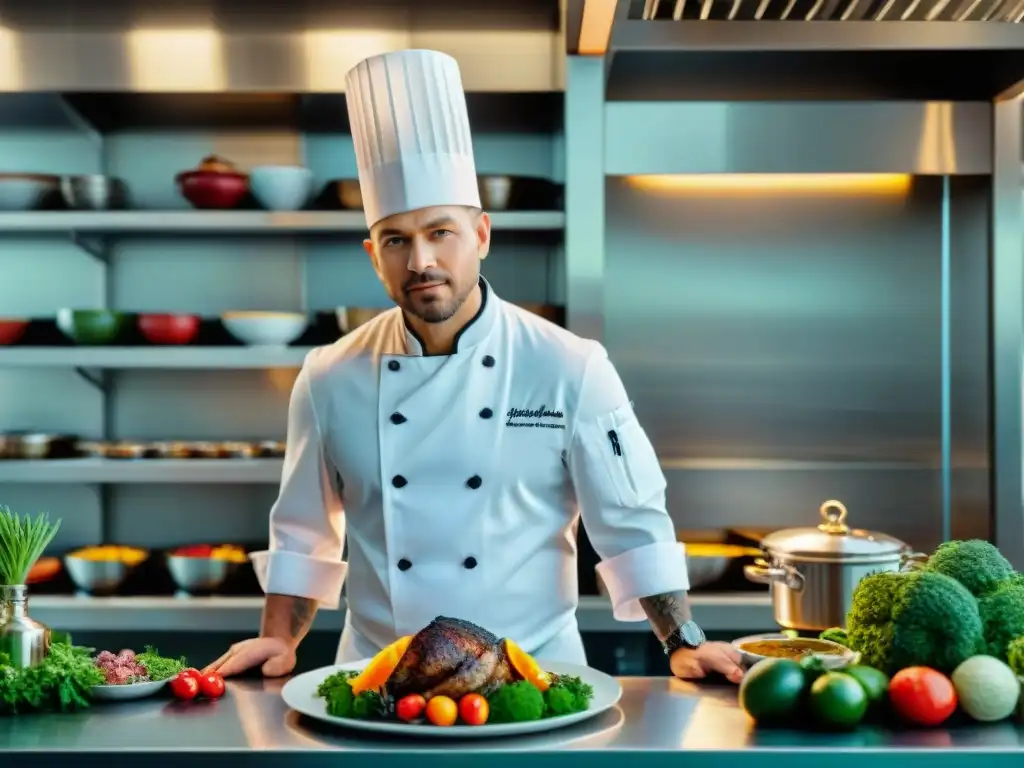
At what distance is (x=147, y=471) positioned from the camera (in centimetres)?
Answer: 353

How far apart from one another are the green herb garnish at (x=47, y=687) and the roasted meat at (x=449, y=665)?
0.46m

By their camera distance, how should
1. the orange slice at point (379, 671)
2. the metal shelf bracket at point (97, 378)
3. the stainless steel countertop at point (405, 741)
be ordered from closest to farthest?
the stainless steel countertop at point (405, 741)
the orange slice at point (379, 671)
the metal shelf bracket at point (97, 378)

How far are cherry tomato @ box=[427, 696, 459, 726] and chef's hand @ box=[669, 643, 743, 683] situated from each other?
0.52 m

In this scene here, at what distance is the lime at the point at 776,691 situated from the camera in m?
1.61

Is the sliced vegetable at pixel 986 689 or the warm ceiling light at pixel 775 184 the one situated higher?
the warm ceiling light at pixel 775 184

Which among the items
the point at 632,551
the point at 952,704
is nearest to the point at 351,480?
the point at 632,551

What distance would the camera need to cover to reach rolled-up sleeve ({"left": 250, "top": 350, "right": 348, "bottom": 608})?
7.60ft

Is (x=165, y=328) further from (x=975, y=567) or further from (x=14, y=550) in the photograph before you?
(x=975, y=567)

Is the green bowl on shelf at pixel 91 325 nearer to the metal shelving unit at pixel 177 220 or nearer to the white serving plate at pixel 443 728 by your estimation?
the metal shelving unit at pixel 177 220

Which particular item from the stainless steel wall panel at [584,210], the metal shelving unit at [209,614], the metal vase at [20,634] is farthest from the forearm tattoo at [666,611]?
the stainless steel wall panel at [584,210]

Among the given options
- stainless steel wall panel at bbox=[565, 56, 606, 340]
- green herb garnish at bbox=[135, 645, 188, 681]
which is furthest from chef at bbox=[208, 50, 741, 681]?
stainless steel wall panel at bbox=[565, 56, 606, 340]

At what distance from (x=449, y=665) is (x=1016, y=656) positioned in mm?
779

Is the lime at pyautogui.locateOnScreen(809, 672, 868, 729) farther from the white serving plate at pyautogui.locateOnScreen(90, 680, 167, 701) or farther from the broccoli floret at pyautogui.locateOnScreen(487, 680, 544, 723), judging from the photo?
the white serving plate at pyautogui.locateOnScreen(90, 680, 167, 701)

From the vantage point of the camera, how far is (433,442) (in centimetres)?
234
